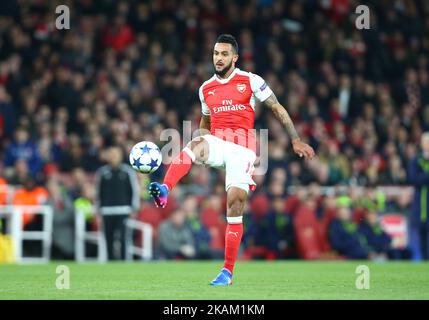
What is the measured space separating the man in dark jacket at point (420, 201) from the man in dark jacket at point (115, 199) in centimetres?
493

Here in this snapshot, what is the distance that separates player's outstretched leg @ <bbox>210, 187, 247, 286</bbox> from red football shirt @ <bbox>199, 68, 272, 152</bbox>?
21.8 inches

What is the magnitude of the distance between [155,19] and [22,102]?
14.5ft

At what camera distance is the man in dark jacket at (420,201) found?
57.0 feet

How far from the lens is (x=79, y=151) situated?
1989 cm

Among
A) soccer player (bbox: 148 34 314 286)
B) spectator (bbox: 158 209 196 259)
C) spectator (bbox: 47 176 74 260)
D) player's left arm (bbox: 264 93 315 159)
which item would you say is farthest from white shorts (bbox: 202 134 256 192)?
spectator (bbox: 47 176 74 260)

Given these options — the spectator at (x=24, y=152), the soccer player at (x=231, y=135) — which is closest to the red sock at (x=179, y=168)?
the soccer player at (x=231, y=135)

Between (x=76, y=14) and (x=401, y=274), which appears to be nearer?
(x=401, y=274)

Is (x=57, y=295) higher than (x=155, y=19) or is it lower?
lower

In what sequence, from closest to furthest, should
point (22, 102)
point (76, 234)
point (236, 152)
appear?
point (236, 152)
point (76, 234)
point (22, 102)

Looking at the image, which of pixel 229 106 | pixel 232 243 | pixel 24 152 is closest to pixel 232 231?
pixel 232 243

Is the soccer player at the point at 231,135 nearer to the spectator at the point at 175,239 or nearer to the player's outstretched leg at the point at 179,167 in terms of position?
the player's outstretched leg at the point at 179,167
